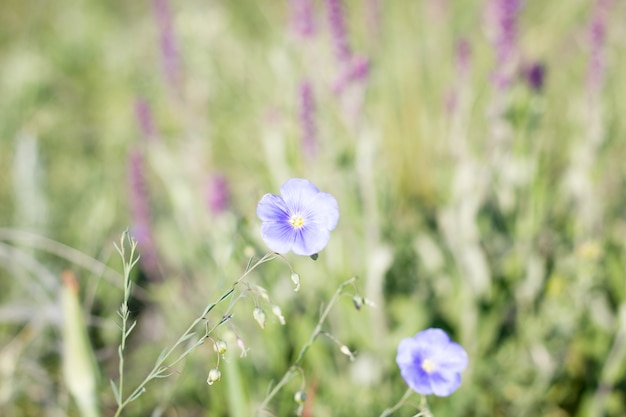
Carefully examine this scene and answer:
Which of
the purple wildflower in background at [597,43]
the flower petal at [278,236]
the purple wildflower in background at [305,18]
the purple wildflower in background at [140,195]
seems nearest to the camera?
the flower petal at [278,236]

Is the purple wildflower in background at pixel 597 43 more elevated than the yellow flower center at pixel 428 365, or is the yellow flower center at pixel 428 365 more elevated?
the purple wildflower in background at pixel 597 43

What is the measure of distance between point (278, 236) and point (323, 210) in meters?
0.11

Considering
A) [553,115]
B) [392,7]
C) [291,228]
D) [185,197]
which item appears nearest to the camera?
[291,228]

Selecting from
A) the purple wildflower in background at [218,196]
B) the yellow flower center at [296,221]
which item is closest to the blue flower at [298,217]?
the yellow flower center at [296,221]

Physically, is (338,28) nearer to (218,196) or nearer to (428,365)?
(218,196)

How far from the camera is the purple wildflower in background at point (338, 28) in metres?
1.99

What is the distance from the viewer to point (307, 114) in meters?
2.07

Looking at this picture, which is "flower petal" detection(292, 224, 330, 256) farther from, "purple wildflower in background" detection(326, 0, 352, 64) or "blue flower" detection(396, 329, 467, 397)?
"purple wildflower in background" detection(326, 0, 352, 64)

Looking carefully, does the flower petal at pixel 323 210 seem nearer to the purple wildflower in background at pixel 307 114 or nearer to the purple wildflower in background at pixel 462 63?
the purple wildflower in background at pixel 307 114

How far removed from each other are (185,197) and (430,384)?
67.7 inches

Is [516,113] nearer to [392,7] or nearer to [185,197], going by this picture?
[185,197]

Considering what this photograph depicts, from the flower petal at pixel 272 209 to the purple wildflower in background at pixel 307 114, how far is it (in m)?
0.94

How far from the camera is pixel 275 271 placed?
242cm

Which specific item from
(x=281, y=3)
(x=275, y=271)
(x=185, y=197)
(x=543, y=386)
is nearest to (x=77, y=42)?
(x=281, y=3)
